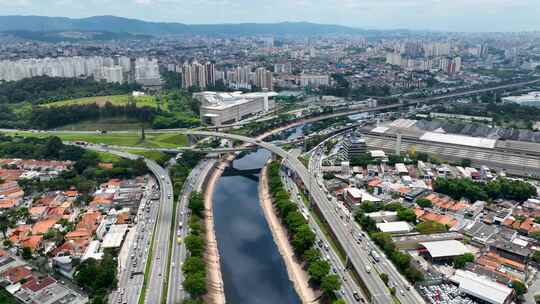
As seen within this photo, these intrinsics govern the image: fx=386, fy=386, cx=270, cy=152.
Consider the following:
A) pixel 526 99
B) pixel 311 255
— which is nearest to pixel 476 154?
pixel 311 255

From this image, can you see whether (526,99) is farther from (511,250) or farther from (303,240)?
(303,240)

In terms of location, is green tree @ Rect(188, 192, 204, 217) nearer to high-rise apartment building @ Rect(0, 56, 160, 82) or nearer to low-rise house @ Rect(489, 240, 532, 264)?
low-rise house @ Rect(489, 240, 532, 264)

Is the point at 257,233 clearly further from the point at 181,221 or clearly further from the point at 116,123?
the point at 116,123

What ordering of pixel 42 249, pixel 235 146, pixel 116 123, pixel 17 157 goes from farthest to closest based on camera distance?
pixel 116 123, pixel 235 146, pixel 17 157, pixel 42 249

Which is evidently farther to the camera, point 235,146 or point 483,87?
point 483,87

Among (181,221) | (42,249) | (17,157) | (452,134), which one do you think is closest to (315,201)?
(181,221)

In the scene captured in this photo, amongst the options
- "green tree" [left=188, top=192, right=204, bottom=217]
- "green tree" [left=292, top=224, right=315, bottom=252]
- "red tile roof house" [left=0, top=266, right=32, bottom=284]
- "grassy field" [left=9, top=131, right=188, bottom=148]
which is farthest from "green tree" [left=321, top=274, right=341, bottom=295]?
"grassy field" [left=9, top=131, right=188, bottom=148]
